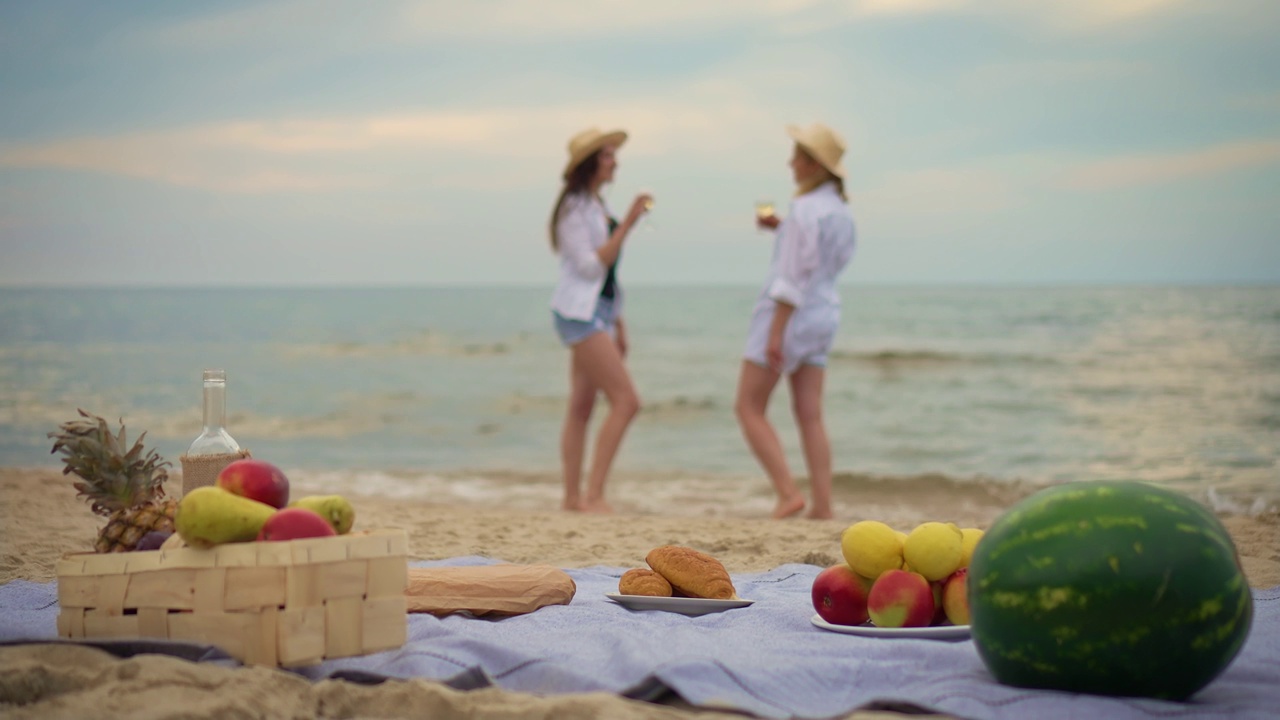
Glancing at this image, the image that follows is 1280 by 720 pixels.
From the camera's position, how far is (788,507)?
25.2ft

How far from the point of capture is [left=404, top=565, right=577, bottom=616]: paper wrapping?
3592 mm

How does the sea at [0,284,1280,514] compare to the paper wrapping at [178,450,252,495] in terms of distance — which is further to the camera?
the sea at [0,284,1280,514]

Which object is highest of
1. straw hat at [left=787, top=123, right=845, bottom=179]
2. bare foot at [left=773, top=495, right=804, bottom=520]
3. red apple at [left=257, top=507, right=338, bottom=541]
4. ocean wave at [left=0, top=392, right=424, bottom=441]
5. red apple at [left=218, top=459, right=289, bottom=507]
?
straw hat at [left=787, top=123, right=845, bottom=179]

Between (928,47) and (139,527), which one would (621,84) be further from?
(139,527)

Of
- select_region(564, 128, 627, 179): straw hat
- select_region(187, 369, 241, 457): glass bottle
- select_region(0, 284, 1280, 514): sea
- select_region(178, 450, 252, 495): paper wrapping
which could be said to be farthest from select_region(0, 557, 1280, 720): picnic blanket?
select_region(564, 128, 627, 179): straw hat

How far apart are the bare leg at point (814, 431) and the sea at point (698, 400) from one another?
2259 mm

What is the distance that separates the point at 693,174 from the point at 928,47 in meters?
7.80

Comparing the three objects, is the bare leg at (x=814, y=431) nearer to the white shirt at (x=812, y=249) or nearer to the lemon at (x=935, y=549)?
the white shirt at (x=812, y=249)

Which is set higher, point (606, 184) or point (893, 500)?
point (606, 184)

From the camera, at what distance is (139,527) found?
10.0ft

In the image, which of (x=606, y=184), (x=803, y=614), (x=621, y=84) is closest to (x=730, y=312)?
(x=621, y=84)

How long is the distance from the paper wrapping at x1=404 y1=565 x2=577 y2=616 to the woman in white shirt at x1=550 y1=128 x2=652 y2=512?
3884mm

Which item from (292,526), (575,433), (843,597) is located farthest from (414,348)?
(292,526)

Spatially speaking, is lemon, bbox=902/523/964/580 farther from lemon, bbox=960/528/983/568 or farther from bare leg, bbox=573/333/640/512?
bare leg, bbox=573/333/640/512
